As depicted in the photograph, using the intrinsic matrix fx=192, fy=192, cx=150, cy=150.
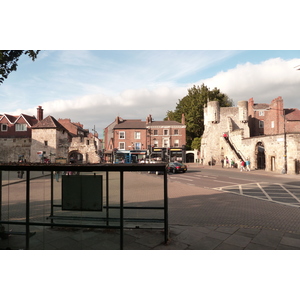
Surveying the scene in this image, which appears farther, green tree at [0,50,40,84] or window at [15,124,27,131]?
window at [15,124,27,131]

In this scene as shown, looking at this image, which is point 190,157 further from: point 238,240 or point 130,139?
point 238,240

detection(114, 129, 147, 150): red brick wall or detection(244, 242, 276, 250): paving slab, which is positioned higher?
detection(114, 129, 147, 150): red brick wall

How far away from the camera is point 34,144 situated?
108ft

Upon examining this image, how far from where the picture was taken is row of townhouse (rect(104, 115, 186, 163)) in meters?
40.8

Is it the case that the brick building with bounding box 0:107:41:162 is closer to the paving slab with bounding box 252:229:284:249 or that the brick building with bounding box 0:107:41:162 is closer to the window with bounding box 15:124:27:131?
the window with bounding box 15:124:27:131

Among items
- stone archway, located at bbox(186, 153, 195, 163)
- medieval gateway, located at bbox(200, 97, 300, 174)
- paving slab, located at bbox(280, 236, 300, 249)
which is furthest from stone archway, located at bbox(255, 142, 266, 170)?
paving slab, located at bbox(280, 236, 300, 249)

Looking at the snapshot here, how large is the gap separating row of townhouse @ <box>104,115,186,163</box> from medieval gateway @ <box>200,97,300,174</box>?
5473 millimetres

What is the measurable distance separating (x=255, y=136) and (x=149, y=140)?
2015 centimetres

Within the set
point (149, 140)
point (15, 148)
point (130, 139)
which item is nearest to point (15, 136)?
point (15, 148)

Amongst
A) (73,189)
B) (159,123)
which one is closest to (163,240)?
(73,189)

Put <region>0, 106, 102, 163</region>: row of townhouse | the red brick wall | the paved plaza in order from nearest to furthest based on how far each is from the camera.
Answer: the paved plaza < <region>0, 106, 102, 163</region>: row of townhouse < the red brick wall

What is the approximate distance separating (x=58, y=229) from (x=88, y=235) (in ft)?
3.65

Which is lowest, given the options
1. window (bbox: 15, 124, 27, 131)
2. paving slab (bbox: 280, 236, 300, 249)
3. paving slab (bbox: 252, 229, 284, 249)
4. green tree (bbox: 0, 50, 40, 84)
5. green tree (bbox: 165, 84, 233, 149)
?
paving slab (bbox: 252, 229, 284, 249)

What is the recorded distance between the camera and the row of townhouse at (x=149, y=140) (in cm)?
4084
